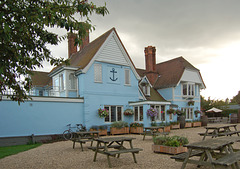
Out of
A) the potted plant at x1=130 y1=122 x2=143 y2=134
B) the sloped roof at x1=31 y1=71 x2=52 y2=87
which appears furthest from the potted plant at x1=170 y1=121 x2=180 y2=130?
the sloped roof at x1=31 y1=71 x2=52 y2=87

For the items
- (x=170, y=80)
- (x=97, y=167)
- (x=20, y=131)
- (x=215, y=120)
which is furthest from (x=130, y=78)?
(x=215, y=120)

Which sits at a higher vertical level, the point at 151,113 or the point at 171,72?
the point at 171,72

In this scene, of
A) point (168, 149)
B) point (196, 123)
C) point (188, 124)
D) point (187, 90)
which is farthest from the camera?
point (187, 90)

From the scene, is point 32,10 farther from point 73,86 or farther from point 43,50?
point 73,86

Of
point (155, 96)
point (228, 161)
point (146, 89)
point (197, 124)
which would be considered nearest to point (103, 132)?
point (146, 89)

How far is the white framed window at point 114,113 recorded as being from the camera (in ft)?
61.9

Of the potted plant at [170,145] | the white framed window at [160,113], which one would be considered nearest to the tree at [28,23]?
the potted plant at [170,145]

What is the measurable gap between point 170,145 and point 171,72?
19030 millimetres

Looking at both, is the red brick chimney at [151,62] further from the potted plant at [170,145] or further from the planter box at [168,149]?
the planter box at [168,149]

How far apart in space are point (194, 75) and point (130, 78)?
11.0 m

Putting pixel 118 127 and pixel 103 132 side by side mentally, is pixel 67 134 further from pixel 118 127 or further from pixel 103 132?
pixel 118 127

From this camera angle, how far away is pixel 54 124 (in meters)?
15.8

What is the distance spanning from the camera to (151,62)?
27.7m

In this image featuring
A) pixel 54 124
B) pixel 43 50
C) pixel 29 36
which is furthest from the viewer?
pixel 54 124
